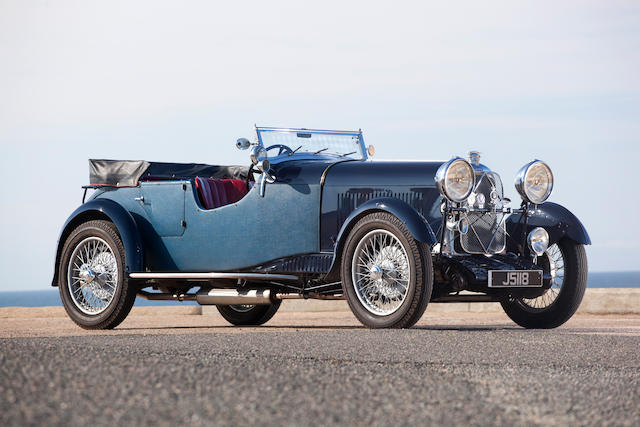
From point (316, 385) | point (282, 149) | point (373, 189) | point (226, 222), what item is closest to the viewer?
point (316, 385)

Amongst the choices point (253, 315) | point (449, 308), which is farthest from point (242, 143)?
point (449, 308)

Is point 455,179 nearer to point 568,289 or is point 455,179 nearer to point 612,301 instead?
point 568,289

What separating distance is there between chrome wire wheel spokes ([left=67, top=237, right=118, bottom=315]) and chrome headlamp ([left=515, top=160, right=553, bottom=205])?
3.79 m

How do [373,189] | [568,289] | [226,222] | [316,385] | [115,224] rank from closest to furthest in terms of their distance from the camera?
[316,385] → [373,189] → [568,289] → [226,222] → [115,224]

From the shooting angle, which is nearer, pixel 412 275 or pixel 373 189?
pixel 412 275

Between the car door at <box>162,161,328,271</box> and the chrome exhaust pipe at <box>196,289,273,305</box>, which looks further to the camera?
the chrome exhaust pipe at <box>196,289,273,305</box>

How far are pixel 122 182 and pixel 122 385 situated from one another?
225 inches

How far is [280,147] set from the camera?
9070 millimetres

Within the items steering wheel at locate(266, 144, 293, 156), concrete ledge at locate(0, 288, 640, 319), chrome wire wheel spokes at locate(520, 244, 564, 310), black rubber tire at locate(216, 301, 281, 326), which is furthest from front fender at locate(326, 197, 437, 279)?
concrete ledge at locate(0, 288, 640, 319)

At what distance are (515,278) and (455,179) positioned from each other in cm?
94

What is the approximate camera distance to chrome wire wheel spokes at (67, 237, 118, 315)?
8.77 meters

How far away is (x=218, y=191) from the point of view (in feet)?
29.7

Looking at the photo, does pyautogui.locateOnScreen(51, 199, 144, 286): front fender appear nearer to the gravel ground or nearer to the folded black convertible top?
the folded black convertible top

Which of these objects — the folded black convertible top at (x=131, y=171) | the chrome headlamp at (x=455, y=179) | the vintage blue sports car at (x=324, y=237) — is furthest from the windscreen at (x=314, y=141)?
the chrome headlamp at (x=455, y=179)
